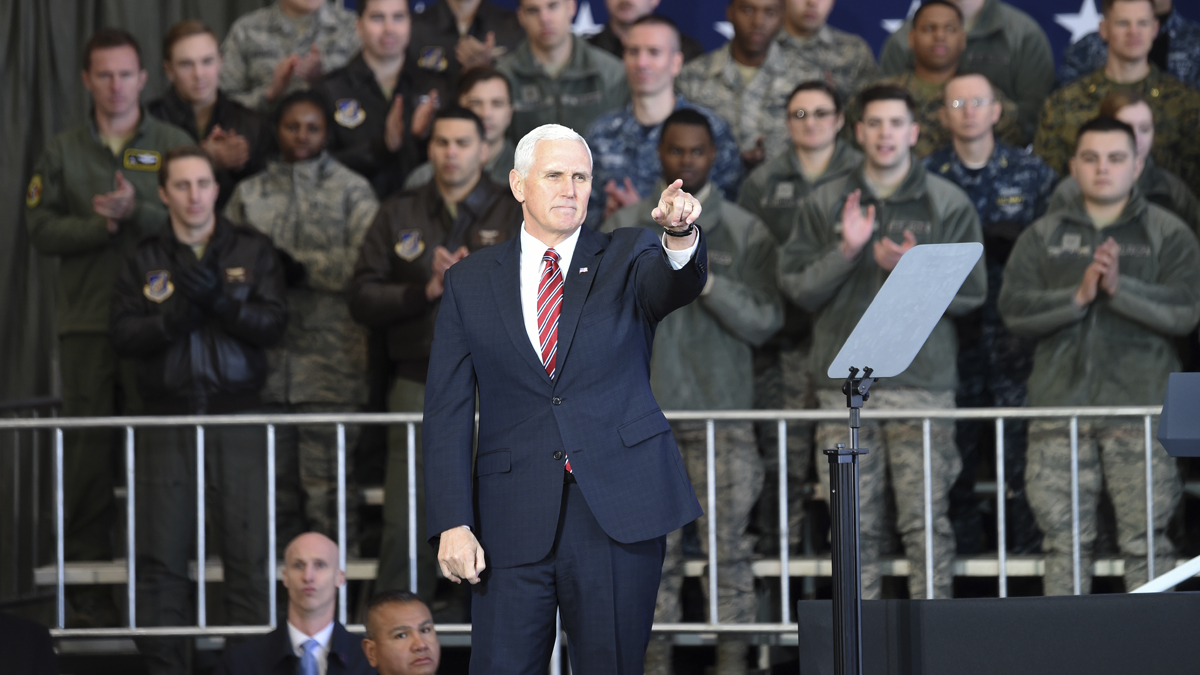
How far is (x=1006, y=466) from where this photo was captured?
5195 mm

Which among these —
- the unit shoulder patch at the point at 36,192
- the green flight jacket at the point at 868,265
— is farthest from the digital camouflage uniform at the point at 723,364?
the unit shoulder patch at the point at 36,192

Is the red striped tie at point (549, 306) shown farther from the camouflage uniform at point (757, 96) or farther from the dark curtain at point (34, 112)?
the dark curtain at point (34, 112)

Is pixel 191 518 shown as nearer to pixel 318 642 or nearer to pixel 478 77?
pixel 318 642

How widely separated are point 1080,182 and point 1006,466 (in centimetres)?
119

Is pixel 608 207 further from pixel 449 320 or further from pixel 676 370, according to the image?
pixel 449 320

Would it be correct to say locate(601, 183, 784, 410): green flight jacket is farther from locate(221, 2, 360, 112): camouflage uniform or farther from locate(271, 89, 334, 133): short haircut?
locate(221, 2, 360, 112): camouflage uniform

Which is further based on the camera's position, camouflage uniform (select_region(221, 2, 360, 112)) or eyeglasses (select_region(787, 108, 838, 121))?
camouflage uniform (select_region(221, 2, 360, 112))

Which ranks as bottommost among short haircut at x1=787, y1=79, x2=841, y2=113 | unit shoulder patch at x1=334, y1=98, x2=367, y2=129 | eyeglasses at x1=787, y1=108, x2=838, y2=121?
eyeglasses at x1=787, y1=108, x2=838, y2=121

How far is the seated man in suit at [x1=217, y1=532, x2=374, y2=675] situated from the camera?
13.5ft

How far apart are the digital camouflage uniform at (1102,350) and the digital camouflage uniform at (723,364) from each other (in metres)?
1.01

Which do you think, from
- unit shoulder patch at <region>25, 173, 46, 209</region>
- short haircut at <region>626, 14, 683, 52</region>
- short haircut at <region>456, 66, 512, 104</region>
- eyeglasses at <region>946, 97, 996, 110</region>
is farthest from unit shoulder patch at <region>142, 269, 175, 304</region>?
eyeglasses at <region>946, 97, 996, 110</region>

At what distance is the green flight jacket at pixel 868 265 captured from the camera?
4.99 m

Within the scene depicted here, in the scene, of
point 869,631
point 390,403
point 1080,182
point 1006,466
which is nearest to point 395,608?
point 390,403

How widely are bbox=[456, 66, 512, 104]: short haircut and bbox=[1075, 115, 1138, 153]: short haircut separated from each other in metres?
2.43
